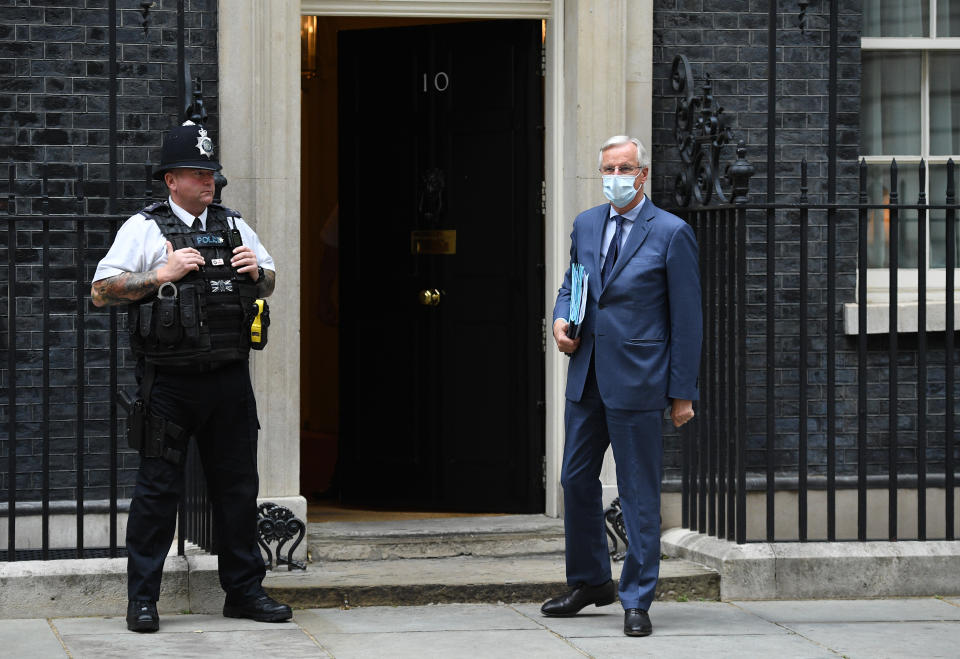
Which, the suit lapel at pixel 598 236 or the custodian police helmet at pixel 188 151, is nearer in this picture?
the custodian police helmet at pixel 188 151

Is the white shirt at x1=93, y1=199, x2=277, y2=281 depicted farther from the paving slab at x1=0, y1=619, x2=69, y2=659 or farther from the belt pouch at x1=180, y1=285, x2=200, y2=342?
the paving slab at x1=0, y1=619, x2=69, y2=659

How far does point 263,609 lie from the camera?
6133 mm

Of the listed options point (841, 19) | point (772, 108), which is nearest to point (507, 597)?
point (772, 108)

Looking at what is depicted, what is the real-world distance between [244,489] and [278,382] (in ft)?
4.47

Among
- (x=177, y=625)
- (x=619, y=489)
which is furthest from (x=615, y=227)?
(x=177, y=625)

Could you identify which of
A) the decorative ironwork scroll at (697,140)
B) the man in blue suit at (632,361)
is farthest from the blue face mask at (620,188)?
the decorative ironwork scroll at (697,140)

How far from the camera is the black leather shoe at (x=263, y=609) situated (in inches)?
241

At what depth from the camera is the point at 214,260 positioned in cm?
588

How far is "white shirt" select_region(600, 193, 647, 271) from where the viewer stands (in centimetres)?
609

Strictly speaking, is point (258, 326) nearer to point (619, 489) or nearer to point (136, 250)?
point (136, 250)

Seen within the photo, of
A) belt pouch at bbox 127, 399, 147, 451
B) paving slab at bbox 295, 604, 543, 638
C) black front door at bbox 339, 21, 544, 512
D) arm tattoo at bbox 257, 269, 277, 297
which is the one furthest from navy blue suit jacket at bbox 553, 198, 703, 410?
black front door at bbox 339, 21, 544, 512

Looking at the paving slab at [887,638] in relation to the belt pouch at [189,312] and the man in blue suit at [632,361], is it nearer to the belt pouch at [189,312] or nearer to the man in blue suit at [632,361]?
the man in blue suit at [632,361]

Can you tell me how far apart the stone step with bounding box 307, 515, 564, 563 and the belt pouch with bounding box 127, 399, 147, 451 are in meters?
1.68

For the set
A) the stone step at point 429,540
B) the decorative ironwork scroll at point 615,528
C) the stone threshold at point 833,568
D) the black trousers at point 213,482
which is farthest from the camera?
the decorative ironwork scroll at point 615,528
